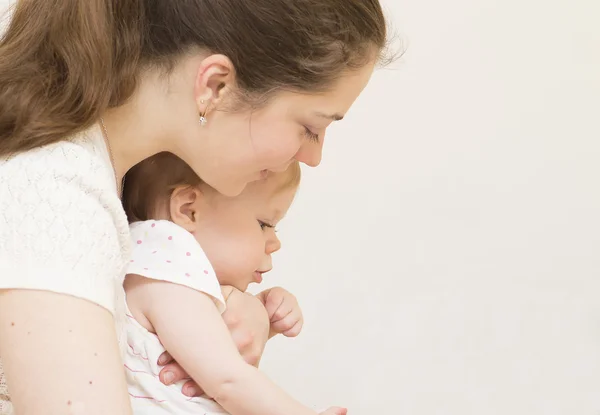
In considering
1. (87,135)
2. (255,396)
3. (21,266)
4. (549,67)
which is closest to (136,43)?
(87,135)

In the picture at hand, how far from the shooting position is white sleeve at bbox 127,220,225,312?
143 cm

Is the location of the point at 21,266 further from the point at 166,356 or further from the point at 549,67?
the point at 549,67

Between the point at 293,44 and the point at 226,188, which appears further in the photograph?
the point at 226,188

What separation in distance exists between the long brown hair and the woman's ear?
0.01 m

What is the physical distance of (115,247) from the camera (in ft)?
4.06

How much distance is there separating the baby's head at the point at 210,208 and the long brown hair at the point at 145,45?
22cm

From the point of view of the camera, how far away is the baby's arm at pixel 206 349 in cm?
139

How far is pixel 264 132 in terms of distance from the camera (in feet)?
4.62

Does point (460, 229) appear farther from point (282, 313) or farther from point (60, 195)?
point (60, 195)

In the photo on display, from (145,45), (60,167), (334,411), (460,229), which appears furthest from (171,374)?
(460,229)

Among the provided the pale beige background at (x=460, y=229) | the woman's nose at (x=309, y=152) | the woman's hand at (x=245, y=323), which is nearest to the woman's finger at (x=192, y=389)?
the woman's hand at (x=245, y=323)

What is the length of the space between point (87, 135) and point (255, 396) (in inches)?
17.7

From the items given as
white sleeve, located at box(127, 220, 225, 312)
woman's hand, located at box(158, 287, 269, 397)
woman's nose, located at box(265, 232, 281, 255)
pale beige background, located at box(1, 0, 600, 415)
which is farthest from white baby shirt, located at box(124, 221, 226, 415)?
pale beige background, located at box(1, 0, 600, 415)

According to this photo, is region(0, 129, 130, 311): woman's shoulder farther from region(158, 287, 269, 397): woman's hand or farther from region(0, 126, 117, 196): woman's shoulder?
region(158, 287, 269, 397): woman's hand
